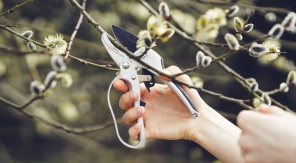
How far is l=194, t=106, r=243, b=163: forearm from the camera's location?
139cm

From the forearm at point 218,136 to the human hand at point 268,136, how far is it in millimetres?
434

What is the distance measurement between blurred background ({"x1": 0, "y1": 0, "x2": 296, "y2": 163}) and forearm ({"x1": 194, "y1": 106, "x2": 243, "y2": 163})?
110 centimetres

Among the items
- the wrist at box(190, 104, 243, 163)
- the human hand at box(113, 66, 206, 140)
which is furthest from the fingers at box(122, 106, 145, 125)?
the wrist at box(190, 104, 243, 163)

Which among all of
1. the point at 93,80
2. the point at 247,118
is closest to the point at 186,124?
the point at 247,118

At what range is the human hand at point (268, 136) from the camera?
2.99 feet

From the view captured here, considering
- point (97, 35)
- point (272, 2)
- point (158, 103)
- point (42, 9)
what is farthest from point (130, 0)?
point (158, 103)

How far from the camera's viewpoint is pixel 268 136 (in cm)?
92

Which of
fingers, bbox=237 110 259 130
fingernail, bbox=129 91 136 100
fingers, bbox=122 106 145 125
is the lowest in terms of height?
fingers, bbox=122 106 145 125

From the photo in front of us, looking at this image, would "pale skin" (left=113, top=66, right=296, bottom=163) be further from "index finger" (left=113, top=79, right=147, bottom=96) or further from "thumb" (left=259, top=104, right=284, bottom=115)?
"thumb" (left=259, top=104, right=284, bottom=115)

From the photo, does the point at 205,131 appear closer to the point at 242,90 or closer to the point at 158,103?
the point at 158,103

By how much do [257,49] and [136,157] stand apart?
8.66 ft

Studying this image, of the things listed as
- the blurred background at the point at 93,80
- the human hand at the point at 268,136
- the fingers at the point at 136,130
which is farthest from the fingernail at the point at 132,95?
the blurred background at the point at 93,80

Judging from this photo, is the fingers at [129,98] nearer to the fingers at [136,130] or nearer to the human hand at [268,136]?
the fingers at [136,130]

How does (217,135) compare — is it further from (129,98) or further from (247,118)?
(247,118)
